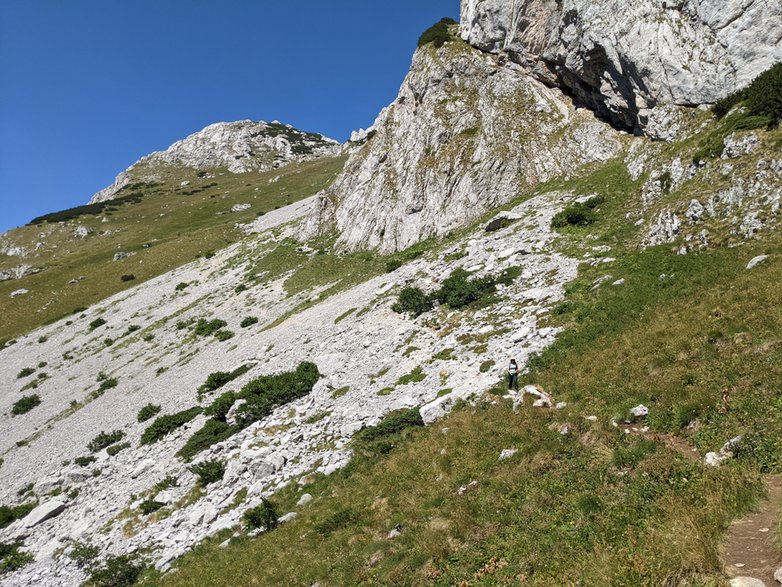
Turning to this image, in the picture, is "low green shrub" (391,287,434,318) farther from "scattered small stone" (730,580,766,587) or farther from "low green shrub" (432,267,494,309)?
"scattered small stone" (730,580,766,587)

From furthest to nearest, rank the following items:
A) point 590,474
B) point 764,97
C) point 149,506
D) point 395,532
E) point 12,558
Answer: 1. point 764,97
2. point 149,506
3. point 12,558
4. point 395,532
5. point 590,474

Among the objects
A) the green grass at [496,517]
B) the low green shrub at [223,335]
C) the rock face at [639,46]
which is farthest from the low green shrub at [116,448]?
the rock face at [639,46]

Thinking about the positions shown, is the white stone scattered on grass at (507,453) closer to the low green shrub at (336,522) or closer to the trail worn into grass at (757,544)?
the low green shrub at (336,522)

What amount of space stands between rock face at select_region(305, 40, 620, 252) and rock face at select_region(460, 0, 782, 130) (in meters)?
2.23

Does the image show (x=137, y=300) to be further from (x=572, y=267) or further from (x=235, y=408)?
(x=572, y=267)

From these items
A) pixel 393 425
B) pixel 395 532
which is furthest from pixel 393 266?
pixel 395 532

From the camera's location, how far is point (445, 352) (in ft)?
68.1

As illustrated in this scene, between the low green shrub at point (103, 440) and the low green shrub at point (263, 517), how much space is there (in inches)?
641

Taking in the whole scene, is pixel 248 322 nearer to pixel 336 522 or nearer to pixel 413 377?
Answer: pixel 413 377

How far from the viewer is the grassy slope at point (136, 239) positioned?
73.1 metres

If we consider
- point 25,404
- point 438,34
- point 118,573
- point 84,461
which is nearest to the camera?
point 118,573

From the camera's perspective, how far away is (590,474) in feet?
32.8

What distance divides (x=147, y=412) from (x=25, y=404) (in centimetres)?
1794

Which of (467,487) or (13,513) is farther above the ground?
(13,513)
